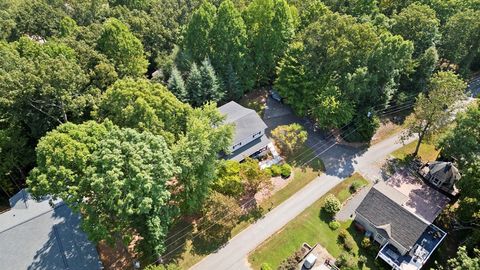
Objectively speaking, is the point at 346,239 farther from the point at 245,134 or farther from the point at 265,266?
the point at 245,134

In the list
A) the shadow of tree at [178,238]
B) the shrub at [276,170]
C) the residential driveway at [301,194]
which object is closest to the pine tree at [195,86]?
the residential driveway at [301,194]

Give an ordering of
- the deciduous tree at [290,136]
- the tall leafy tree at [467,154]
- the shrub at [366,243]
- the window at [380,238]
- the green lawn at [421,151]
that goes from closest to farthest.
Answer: the tall leafy tree at [467,154]
the window at [380,238]
the shrub at [366,243]
the deciduous tree at [290,136]
the green lawn at [421,151]

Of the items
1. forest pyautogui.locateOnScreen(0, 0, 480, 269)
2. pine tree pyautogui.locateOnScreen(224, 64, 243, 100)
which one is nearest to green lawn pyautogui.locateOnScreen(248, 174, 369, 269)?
forest pyautogui.locateOnScreen(0, 0, 480, 269)

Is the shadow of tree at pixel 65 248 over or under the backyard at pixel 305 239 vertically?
over

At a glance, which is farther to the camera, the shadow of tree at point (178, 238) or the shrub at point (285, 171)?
the shrub at point (285, 171)

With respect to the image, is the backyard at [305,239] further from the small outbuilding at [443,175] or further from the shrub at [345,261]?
the small outbuilding at [443,175]

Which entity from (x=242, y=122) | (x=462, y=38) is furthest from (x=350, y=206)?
(x=462, y=38)
